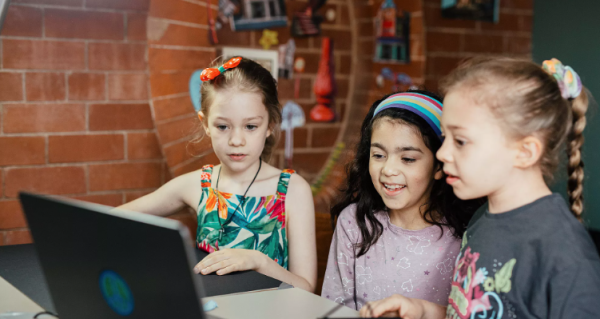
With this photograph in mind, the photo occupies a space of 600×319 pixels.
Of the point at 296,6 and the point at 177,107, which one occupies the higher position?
the point at 296,6

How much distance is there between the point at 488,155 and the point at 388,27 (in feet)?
6.53

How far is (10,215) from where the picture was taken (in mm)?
2139

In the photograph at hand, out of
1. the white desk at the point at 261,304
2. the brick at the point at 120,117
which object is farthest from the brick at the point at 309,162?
the white desk at the point at 261,304

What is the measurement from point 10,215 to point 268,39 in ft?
4.22

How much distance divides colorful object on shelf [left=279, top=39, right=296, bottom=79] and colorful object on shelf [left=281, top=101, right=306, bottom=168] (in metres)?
0.14

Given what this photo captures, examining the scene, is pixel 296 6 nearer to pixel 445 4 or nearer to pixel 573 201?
pixel 445 4

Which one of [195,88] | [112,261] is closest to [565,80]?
[112,261]

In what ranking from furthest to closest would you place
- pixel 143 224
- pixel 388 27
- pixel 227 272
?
1. pixel 388 27
2. pixel 227 272
3. pixel 143 224

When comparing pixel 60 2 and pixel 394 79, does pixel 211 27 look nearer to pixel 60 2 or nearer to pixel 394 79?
pixel 60 2

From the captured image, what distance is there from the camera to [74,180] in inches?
87.2

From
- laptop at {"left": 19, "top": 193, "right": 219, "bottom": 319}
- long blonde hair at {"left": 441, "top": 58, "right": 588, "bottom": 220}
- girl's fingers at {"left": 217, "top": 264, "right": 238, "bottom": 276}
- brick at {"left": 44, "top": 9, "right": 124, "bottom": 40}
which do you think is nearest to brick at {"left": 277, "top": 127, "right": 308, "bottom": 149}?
brick at {"left": 44, "top": 9, "right": 124, "bottom": 40}

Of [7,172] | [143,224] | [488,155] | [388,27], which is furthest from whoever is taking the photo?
[388,27]

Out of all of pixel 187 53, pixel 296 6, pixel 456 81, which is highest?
pixel 296 6

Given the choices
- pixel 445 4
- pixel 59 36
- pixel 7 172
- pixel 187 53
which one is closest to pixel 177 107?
pixel 187 53
